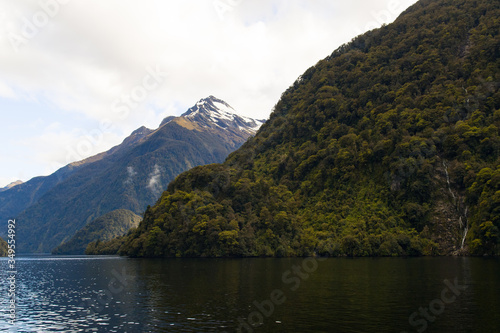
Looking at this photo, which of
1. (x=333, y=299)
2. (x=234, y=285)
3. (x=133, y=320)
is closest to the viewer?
(x=133, y=320)

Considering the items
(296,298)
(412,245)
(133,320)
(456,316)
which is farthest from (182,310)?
(412,245)

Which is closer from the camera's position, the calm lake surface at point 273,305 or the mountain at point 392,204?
the calm lake surface at point 273,305

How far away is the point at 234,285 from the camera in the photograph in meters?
70.5

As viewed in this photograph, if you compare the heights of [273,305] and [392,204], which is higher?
[392,204]

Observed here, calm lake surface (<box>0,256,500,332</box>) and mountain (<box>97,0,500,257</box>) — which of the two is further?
mountain (<box>97,0,500,257</box>)

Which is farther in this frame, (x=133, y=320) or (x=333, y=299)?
(x=333, y=299)

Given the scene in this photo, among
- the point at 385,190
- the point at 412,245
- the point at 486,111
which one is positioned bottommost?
the point at 412,245

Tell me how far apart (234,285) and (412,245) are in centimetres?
10555

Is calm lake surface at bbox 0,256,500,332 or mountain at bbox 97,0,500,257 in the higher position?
mountain at bbox 97,0,500,257

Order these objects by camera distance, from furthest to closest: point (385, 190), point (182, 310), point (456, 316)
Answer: point (385, 190), point (182, 310), point (456, 316)

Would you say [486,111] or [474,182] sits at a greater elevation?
[486,111]

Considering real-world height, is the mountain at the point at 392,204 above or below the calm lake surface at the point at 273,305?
above

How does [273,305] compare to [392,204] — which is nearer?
[273,305]

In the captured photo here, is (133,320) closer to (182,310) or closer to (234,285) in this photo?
(182,310)
